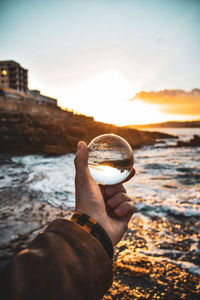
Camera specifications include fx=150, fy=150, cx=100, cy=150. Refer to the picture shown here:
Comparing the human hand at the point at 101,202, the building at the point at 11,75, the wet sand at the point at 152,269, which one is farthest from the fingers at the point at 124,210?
the building at the point at 11,75

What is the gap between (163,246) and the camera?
8.93 ft

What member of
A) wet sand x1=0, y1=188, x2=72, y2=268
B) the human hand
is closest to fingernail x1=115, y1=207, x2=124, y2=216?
the human hand

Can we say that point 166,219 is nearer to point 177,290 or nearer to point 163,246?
point 163,246

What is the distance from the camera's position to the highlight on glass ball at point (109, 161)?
1.79m

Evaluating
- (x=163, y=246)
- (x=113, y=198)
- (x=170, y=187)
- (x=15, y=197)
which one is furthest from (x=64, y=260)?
(x=170, y=187)

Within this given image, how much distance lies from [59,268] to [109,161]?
1.18 m

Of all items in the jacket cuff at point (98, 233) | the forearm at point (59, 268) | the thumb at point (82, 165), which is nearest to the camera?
the forearm at point (59, 268)

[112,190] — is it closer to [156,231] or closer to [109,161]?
[109,161]

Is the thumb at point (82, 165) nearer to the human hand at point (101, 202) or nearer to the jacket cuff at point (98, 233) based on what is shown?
the human hand at point (101, 202)

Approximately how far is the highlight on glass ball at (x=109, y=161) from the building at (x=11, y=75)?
6576 centimetres

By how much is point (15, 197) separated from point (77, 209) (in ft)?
14.0

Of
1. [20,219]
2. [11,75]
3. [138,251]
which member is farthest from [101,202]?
[11,75]

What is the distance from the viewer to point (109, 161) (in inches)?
70.9

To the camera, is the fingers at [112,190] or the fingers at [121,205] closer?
the fingers at [121,205]
